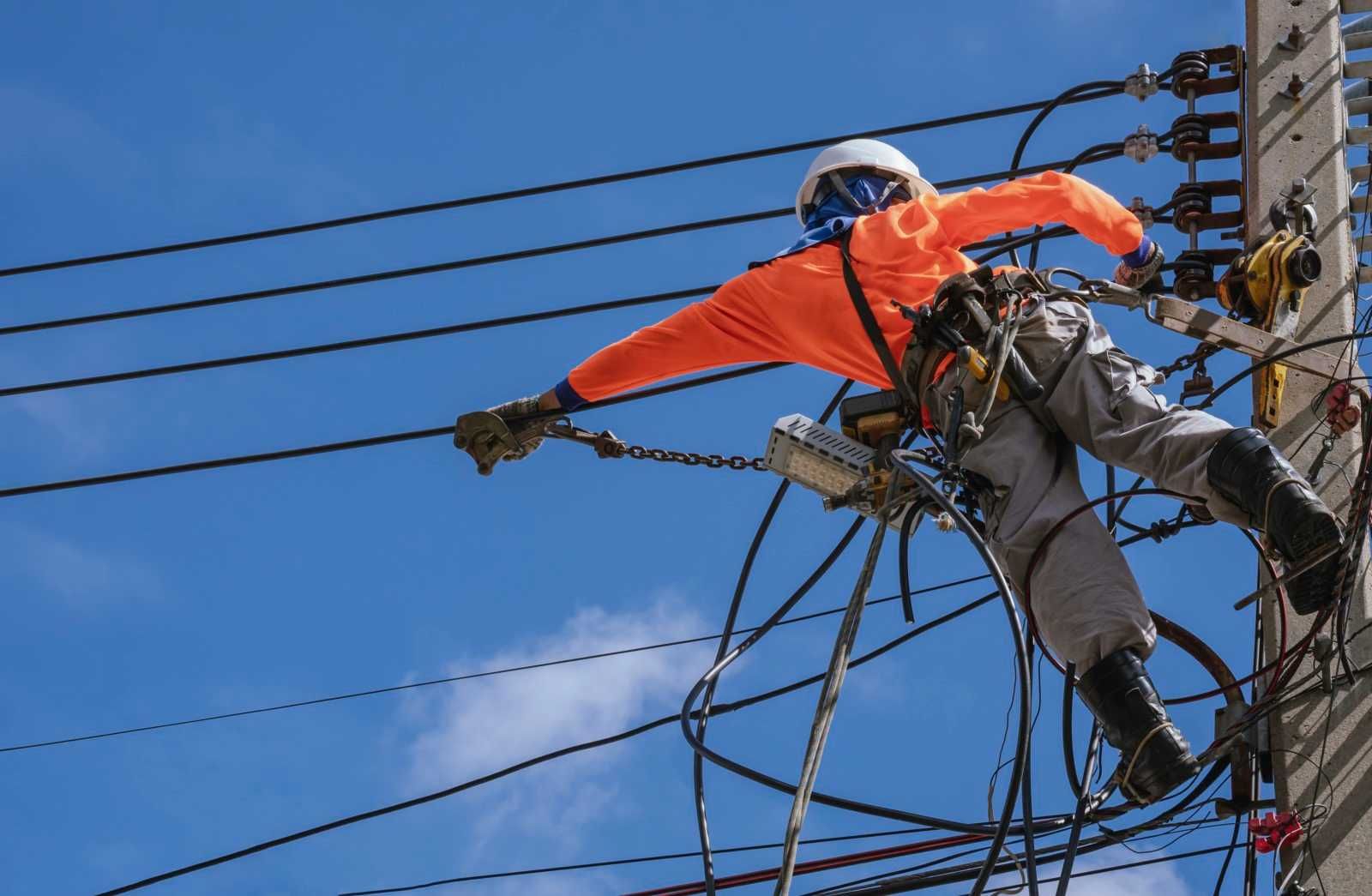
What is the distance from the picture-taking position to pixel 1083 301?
19.1 ft

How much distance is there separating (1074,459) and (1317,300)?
110 cm

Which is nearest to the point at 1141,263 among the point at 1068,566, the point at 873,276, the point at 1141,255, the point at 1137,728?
the point at 1141,255

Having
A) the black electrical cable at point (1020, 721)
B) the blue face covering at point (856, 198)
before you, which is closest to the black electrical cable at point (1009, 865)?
the black electrical cable at point (1020, 721)

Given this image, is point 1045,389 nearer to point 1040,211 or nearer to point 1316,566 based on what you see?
point 1040,211

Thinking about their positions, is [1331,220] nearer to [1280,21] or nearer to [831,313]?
[1280,21]

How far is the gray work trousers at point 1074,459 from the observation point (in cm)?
513

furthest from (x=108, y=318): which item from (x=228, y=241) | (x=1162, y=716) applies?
(x=1162, y=716)

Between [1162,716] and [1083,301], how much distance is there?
1428 mm

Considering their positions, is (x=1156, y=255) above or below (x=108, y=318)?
below

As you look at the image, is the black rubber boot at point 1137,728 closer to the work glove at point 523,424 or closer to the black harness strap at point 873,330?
→ the black harness strap at point 873,330

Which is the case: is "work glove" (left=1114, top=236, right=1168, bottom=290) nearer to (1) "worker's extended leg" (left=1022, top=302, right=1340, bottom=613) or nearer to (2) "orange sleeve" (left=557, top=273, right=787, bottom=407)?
(1) "worker's extended leg" (left=1022, top=302, right=1340, bottom=613)

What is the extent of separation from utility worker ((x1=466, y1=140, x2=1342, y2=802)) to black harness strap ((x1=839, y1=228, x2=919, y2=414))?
0.03 metres

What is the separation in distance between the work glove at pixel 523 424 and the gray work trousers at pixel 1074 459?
169 cm

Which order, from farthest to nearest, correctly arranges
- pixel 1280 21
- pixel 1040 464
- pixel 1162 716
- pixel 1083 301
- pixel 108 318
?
pixel 108 318, pixel 1280 21, pixel 1083 301, pixel 1040 464, pixel 1162 716
